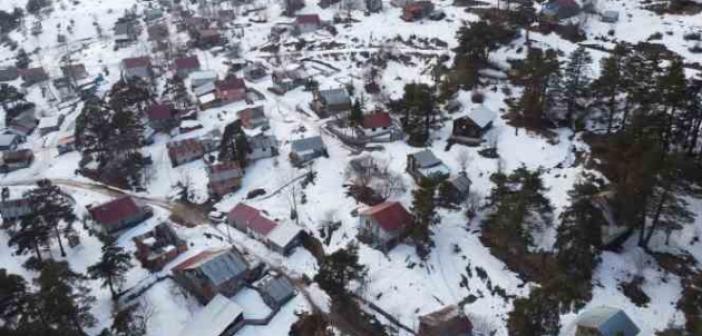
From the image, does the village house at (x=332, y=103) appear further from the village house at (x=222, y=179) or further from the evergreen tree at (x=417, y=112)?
the village house at (x=222, y=179)

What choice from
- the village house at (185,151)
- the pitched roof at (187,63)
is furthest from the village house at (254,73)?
the village house at (185,151)

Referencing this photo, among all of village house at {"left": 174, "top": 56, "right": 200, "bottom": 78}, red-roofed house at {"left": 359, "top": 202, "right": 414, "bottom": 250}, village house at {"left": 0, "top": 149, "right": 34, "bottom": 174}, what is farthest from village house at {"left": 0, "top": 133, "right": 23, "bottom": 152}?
red-roofed house at {"left": 359, "top": 202, "right": 414, "bottom": 250}

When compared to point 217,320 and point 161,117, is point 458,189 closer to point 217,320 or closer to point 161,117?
point 217,320

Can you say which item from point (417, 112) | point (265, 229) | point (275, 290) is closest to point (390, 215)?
point (275, 290)

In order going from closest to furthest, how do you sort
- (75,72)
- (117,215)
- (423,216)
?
(423,216)
(117,215)
(75,72)

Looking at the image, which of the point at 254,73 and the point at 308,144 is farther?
the point at 254,73

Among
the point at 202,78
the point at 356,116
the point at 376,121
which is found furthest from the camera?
the point at 202,78

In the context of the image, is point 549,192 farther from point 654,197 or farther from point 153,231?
point 153,231
